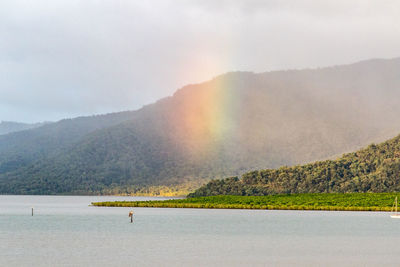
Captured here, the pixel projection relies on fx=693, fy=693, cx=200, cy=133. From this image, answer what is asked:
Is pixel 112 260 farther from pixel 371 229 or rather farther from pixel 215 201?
pixel 215 201

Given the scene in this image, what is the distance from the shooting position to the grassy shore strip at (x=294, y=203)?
16465 cm

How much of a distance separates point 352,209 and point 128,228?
78.4 meters

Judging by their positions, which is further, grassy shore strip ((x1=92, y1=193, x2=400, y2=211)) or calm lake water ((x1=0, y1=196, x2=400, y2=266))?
grassy shore strip ((x1=92, y1=193, x2=400, y2=211))

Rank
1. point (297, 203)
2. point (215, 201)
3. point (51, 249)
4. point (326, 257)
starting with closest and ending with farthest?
point (326, 257) < point (51, 249) < point (297, 203) < point (215, 201)

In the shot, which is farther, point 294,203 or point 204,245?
Answer: point 294,203

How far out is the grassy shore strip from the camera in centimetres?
16465

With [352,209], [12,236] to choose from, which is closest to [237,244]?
[12,236]

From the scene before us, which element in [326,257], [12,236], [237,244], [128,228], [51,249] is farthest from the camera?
[128,228]

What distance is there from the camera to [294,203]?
173625mm

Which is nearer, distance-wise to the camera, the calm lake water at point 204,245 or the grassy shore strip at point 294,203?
the calm lake water at point 204,245

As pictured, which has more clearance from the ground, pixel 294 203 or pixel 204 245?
pixel 294 203

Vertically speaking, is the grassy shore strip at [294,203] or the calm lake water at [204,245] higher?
the grassy shore strip at [294,203]

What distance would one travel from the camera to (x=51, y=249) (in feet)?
213

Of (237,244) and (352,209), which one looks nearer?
(237,244)
